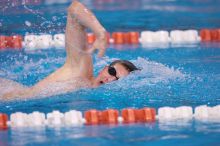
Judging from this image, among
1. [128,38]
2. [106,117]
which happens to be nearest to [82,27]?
[106,117]

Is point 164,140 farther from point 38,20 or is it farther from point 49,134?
point 38,20

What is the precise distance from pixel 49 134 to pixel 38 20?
18.0 feet

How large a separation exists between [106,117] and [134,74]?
1.15 meters

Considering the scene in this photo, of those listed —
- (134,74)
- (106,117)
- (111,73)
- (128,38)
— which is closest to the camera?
(106,117)

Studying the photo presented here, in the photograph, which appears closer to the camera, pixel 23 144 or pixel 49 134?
pixel 23 144

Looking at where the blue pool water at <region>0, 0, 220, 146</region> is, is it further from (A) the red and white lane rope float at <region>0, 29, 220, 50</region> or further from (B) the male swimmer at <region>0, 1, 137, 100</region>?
(A) the red and white lane rope float at <region>0, 29, 220, 50</region>

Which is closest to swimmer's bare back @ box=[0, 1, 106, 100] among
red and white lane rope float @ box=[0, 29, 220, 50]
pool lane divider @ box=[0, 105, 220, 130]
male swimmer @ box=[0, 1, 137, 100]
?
male swimmer @ box=[0, 1, 137, 100]

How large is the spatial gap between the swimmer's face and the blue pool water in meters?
0.09

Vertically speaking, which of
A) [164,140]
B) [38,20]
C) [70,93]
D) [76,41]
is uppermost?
[38,20]

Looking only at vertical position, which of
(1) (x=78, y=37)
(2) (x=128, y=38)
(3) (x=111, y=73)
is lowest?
(3) (x=111, y=73)

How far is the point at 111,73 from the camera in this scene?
5352 millimetres

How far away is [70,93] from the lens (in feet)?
17.7

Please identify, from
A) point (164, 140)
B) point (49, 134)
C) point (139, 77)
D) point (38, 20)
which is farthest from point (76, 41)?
point (38, 20)

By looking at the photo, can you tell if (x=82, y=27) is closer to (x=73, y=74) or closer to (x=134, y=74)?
(x=73, y=74)
